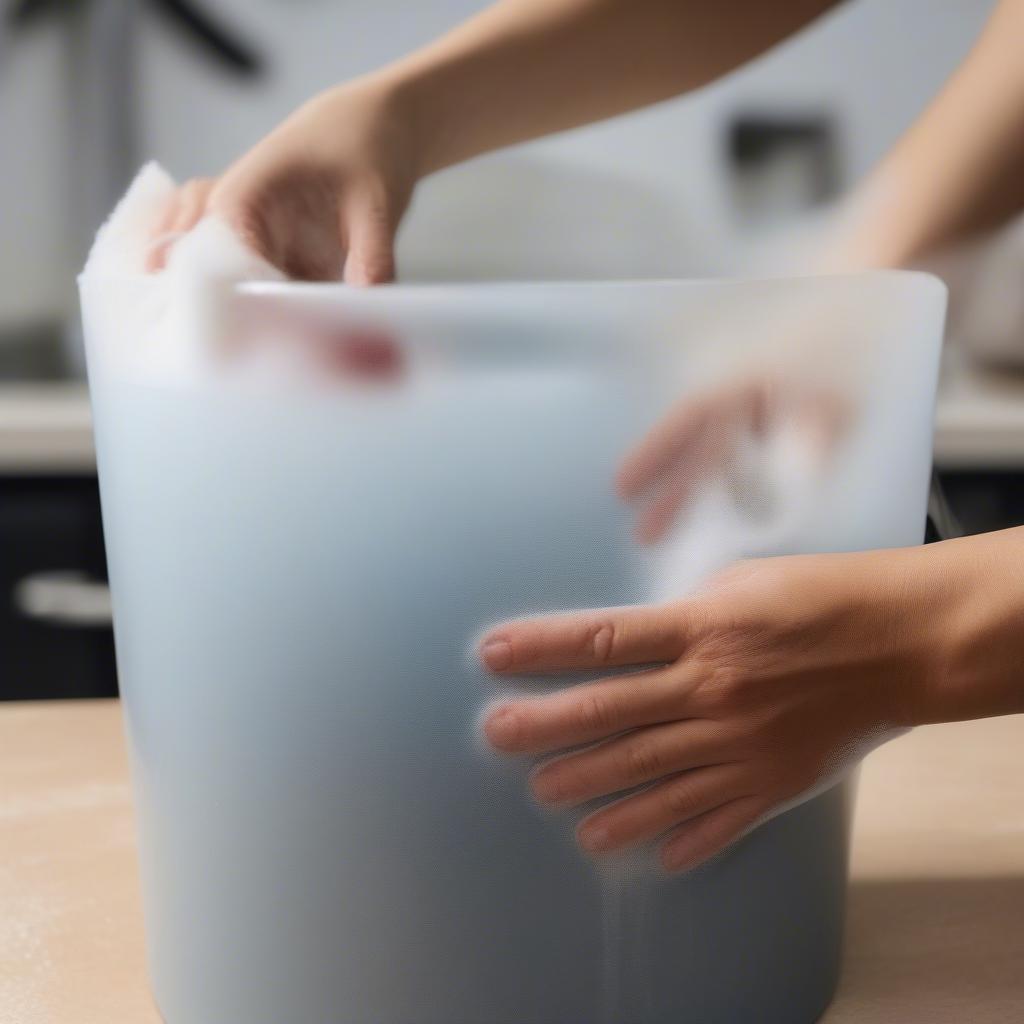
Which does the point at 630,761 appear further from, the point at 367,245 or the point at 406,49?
the point at 406,49

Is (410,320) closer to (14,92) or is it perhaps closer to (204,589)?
(204,589)

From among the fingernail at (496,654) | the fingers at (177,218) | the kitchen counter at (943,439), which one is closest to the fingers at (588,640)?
the fingernail at (496,654)

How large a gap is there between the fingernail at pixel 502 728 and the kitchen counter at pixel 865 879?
0.41ft

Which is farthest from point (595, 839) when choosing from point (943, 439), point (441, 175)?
point (441, 175)

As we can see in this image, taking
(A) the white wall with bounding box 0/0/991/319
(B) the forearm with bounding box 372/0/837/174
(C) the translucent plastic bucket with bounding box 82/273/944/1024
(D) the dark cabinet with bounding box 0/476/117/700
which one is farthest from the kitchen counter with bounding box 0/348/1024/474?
(C) the translucent plastic bucket with bounding box 82/273/944/1024

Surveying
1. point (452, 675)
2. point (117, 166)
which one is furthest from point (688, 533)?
point (117, 166)

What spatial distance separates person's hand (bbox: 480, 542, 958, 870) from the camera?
0.21m

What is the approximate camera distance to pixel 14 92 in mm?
868

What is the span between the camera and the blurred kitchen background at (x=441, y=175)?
2.67 ft

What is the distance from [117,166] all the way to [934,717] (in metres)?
0.81

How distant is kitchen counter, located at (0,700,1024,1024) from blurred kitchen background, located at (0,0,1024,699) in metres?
0.41

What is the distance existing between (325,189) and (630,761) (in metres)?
0.18

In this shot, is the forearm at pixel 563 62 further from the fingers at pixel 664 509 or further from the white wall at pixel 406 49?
the white wall at pixel 406 49

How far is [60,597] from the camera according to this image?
29.0 inches
